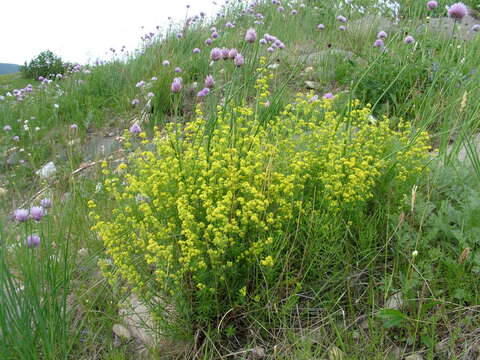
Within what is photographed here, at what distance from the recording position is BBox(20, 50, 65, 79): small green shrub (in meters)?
13.8

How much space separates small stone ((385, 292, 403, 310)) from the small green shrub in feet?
44.7

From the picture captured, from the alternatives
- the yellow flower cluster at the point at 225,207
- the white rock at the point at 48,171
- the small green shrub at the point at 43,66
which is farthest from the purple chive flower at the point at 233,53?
the small green shrub at the point at 43,66

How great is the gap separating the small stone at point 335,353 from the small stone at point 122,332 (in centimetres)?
98

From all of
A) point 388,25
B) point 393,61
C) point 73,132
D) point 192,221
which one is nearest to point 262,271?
point 192,221

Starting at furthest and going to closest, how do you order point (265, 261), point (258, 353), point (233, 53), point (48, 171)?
1. point (48, 171)
2. point (233, 53)
3. point (258, 353)
4. point (265, 261)

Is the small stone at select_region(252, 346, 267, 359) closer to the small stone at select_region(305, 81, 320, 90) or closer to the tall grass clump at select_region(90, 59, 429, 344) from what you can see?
the tall grass clump at select_region(90, 59, 429, 344)

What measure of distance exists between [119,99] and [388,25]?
13.1ft

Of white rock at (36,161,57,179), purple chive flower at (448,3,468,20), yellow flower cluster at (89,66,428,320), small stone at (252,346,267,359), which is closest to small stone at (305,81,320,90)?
purple chive flower at (448,3,468,20)

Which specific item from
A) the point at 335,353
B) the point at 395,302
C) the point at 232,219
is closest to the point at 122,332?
the point at 232,219

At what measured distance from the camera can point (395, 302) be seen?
203 cm

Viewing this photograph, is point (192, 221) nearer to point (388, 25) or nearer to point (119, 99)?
point (119, 99)

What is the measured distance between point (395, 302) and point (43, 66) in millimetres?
14746

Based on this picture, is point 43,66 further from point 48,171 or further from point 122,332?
point 122,332

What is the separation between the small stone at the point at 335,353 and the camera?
5.92ft
